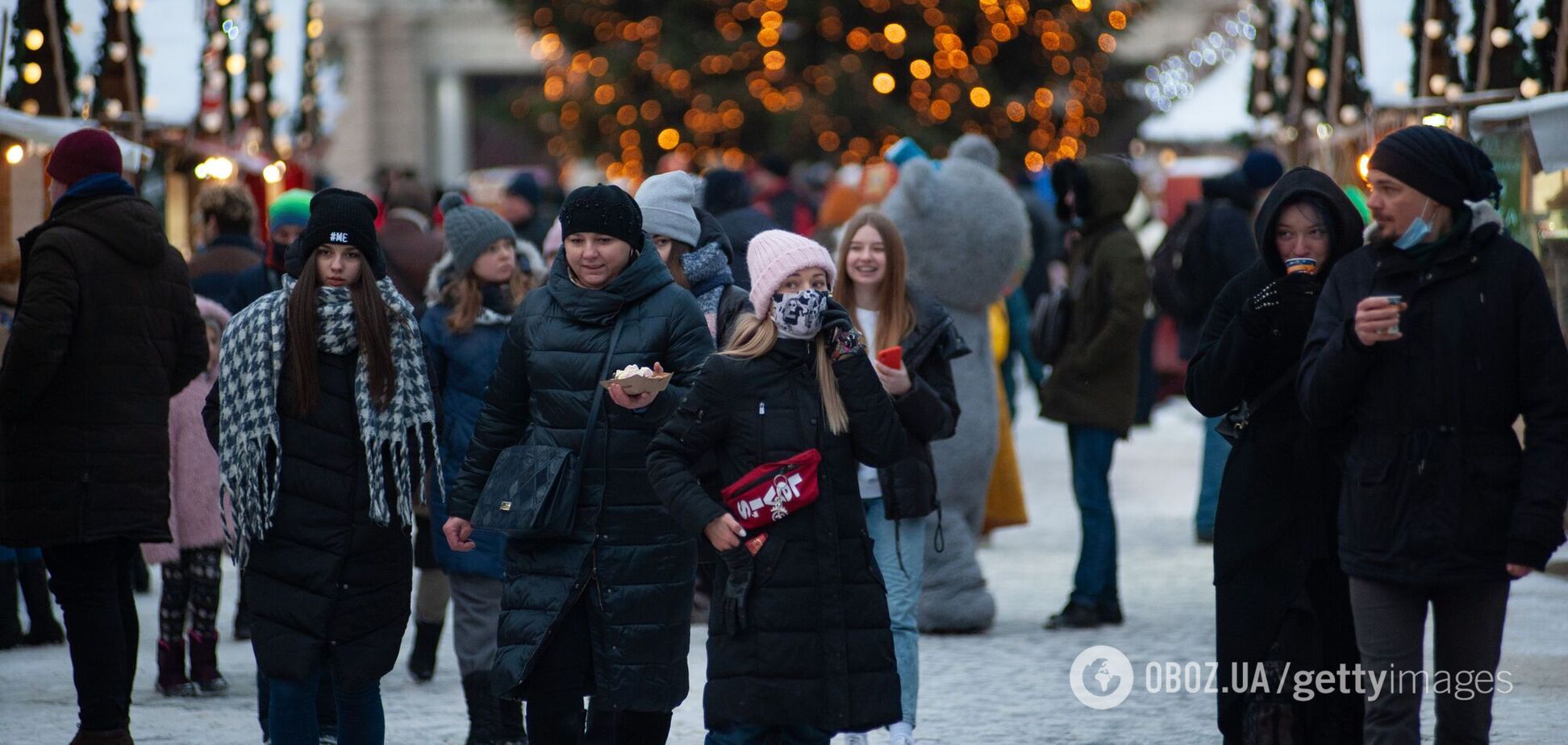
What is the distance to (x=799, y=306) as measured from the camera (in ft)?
16.8

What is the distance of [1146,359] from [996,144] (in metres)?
8.96

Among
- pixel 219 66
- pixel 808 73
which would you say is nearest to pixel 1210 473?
pixel 219 66

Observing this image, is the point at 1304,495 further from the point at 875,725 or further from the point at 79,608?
the point at 79,608

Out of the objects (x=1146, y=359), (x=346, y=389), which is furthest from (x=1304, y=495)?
(x=1146, y=359)

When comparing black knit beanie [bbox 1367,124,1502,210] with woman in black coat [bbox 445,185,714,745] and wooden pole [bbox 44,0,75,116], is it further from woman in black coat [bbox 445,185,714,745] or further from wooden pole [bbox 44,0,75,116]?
wooden pole [bbox 44,0,75,116]

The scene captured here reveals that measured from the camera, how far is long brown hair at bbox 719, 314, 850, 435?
5.13 m

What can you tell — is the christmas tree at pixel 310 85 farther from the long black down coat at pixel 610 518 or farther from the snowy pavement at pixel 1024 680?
the long black down coat at pixel 610 518

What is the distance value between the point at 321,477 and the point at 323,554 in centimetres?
21

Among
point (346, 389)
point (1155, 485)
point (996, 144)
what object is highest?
point (996, 144)

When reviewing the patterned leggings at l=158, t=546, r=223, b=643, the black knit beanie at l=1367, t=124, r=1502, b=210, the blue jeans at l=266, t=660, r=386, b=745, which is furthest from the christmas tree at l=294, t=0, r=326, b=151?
the black knit beanie at l=1367, t=124, r=1502, b=210

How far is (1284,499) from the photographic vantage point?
5422 mm

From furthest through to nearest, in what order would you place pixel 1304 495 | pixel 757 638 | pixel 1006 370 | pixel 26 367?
pixel 1006 370 < pixel 26 367 < pixel 1304 495 < pixel 757 638

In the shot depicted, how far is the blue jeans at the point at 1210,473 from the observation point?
33.8ft

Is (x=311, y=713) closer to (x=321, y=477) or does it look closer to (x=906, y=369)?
(x=321, y=477)
